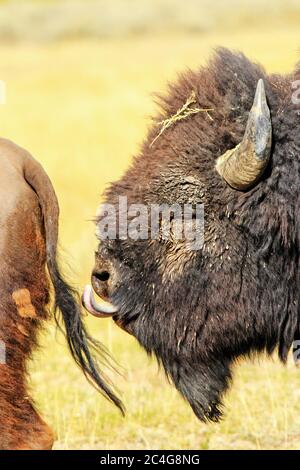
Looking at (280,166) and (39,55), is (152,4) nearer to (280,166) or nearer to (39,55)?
(39,55)

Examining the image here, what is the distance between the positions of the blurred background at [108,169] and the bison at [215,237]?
358 mm

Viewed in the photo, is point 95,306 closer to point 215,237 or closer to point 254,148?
point 215,237

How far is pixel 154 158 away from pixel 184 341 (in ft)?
2.97

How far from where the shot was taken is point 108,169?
18.4 metres

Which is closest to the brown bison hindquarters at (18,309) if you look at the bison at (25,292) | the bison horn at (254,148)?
the bison at (25,292)

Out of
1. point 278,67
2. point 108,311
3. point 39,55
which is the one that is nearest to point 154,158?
point 108,311

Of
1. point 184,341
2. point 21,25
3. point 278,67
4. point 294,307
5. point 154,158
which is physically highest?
point 154,158

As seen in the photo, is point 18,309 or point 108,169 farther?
point 108,169

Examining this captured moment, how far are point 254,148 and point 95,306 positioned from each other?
1135mm

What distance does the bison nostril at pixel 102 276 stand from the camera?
4664 mm

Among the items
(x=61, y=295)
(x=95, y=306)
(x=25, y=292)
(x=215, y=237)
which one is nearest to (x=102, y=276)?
(x=95, y=306)

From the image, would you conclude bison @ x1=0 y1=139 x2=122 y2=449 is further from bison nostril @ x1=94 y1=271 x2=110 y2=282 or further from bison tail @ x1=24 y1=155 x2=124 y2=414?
bison nostril @ x1=94 y1=271 x2=110 y2=282

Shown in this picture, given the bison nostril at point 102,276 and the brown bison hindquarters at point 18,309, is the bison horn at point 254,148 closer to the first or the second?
the bison nostril at point 102,276

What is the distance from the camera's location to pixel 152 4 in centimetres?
7331
